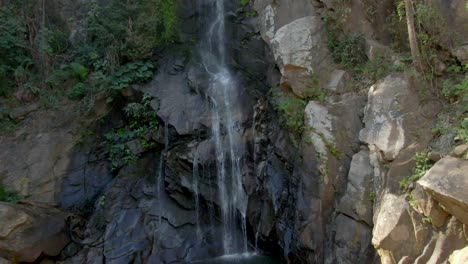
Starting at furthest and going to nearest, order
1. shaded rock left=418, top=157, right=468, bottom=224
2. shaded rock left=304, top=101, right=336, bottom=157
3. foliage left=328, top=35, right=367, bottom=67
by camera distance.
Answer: foliage left=328, top=35, right=367, bottom=67, shaded rock left=304, top=101, right=336, bottom=157, shaded rock left=418, top=157, right=468, bottom=224

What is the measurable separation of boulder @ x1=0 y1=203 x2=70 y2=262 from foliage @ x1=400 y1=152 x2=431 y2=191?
7531 millimetres

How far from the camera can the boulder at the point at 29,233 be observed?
28.2ft

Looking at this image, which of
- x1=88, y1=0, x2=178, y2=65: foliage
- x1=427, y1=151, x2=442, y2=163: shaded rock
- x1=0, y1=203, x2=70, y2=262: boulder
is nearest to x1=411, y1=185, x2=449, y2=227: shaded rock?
x1=427, y1=151, x2=442, y2=163: shaded rock

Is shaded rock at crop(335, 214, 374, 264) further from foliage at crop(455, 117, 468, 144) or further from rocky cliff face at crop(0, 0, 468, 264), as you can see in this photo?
foliage at crop(455, 117, 468, 144)

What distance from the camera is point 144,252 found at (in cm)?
948

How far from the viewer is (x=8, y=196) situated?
32.8 feet

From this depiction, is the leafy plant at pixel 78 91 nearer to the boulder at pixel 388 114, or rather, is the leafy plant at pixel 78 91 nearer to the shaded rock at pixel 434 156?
the boulder at pixel 388 114

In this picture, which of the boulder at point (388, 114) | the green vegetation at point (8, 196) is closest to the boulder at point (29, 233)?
the green vegetation at point (8, 196)

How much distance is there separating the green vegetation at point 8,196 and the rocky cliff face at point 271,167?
208mm

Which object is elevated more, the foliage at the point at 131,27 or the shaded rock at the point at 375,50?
the foliage at the point at 131,27

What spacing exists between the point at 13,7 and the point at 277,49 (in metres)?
9.02

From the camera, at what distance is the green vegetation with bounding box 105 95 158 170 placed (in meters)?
10.8

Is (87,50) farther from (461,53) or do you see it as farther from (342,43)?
(461,53)

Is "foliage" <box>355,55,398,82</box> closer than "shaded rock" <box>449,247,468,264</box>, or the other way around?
"shaded rock" <box>449,247,468,264</box>
